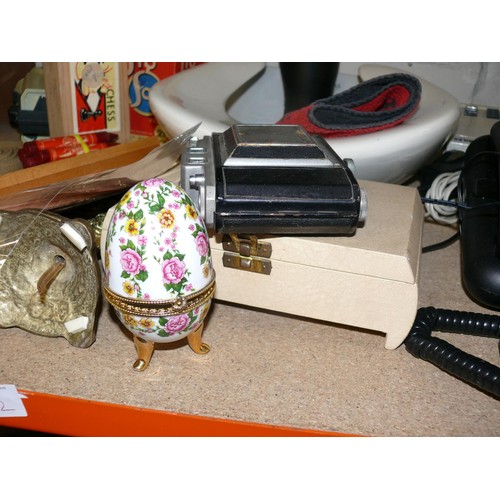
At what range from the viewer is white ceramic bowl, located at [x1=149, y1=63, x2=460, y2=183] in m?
0.77

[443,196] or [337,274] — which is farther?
[443,196]

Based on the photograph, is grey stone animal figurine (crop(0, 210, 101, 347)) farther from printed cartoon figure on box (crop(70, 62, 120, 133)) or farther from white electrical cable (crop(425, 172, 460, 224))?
white electrical cable (crop(425, 172, 460, 224))

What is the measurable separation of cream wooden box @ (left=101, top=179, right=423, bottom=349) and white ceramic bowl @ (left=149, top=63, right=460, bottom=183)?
131mm

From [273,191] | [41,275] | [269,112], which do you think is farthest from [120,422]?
[269,112]

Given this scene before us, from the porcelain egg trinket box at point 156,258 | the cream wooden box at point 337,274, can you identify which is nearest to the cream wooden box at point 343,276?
the cream wooden box at point 337,274

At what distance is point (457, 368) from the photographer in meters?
0.61

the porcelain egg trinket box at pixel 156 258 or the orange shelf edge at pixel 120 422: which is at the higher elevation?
the porcelain egg trinket box at pixel 156 258

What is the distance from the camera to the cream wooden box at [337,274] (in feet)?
1.98

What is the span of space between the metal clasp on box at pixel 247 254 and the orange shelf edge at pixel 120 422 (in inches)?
6.6

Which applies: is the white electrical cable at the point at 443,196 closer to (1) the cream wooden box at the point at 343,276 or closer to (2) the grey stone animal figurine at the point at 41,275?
(1) the cream wooden box at the point at 343,276

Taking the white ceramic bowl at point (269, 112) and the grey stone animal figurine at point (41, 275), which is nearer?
the grey stone animal figurine at point (41, 275)

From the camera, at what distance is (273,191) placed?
1.92 ft

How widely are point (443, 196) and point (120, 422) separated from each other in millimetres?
591

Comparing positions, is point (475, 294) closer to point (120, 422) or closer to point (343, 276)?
point (343, 276)
